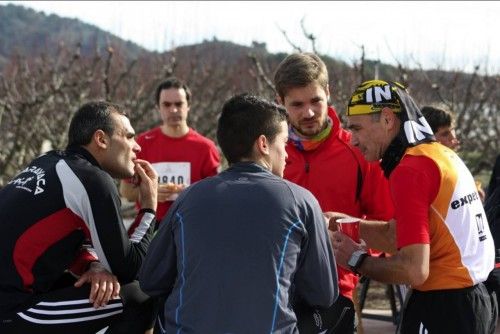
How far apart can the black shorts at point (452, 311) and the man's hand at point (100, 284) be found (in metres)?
1.48

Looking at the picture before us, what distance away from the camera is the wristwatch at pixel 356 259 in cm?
365

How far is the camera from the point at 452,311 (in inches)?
140

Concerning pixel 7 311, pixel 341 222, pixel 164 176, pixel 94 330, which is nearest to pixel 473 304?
pixel 341 222

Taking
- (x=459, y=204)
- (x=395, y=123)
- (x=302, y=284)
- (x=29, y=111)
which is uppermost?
(x=395, y=123)

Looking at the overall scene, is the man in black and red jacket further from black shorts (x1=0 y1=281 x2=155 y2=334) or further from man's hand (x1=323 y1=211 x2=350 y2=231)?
man's hand (x1=323 y1=211 x2=350 y2=231)

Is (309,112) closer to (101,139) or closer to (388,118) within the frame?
(388,118)

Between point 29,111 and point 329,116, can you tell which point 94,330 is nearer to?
point 329,116

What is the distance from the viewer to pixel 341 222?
12.6 ft

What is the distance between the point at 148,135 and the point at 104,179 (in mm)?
3196

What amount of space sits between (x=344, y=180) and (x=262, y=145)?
3.38 feet

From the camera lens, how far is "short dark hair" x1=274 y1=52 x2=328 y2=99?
14.4ft

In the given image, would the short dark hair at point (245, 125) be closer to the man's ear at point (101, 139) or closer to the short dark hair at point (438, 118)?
the man's ear at point (101, 139)

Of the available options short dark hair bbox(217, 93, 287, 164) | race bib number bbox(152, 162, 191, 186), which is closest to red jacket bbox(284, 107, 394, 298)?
short dark hair bbox(217, 93, 287, 164)

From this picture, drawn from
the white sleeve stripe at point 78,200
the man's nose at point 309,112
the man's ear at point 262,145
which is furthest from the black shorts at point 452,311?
the white sleeve stripe at point 78,200
